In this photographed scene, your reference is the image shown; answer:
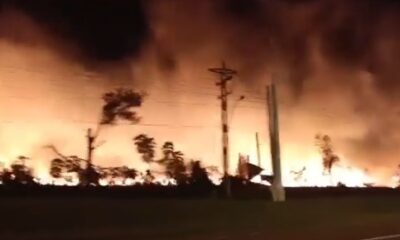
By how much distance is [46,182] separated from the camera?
67.6m

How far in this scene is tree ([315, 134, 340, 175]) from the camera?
8625 cm

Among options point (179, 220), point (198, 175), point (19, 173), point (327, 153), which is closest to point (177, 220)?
point (179, 220)

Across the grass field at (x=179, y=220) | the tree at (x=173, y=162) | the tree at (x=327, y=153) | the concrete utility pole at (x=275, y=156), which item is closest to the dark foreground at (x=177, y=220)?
the grass field at (x=179, y=220)

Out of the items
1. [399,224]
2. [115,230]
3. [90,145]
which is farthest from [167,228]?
[90,145]

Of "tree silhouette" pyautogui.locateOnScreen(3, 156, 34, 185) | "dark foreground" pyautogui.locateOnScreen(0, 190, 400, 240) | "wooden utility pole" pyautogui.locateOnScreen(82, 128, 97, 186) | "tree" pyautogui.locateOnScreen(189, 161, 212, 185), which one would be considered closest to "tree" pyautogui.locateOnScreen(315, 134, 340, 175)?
"tree" pyautogui.locateOnScreen(189, 161, 212, 185)

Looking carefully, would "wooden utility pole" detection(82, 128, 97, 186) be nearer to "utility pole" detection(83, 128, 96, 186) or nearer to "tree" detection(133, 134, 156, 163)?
"utility pole" detection(83, 128, 96, 186)

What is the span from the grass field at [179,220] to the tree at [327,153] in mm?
43888

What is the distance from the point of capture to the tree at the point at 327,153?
283 ft

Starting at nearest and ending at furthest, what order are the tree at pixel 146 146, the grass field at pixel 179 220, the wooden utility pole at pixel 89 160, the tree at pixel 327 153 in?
1. the grass field at pixel 179 220
2. the wooden utility pole at pixel 89 160
3. the tree at pixel 146 146
4. the tree at pixel 327 153

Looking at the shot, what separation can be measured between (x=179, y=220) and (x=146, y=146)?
135ft

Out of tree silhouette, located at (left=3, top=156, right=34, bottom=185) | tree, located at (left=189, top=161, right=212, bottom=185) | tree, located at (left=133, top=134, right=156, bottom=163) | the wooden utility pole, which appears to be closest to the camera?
tree silhouette, located at (left=3, top=156, right=34, bottom=185)

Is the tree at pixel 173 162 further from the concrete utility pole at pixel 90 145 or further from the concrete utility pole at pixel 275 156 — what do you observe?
the concrete utility pole at pixel 275 156

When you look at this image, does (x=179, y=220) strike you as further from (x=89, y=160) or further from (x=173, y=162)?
(x=173, y=162)

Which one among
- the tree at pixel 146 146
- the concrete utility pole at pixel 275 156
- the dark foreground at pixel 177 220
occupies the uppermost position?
the tree at pixel 146 146
